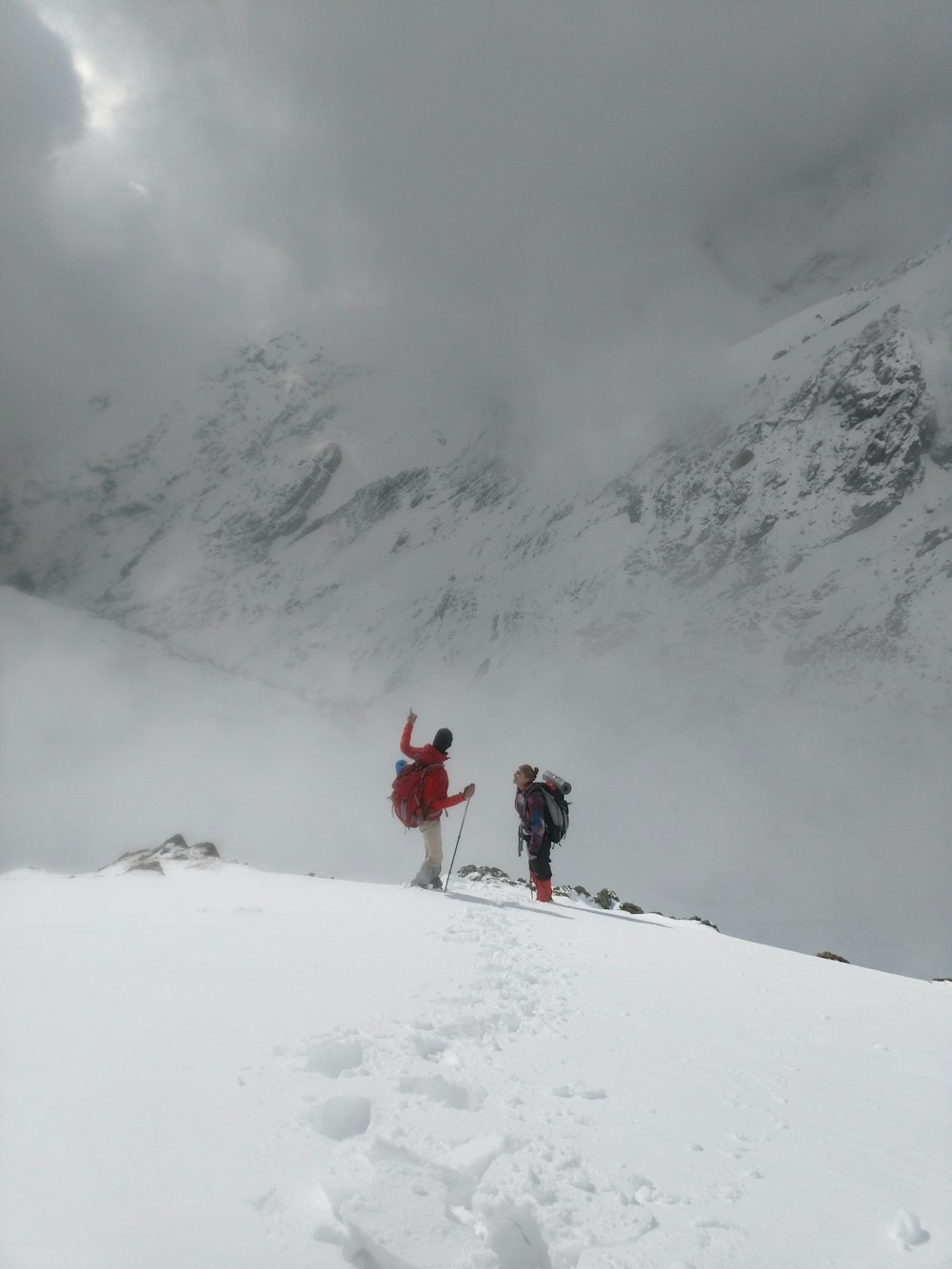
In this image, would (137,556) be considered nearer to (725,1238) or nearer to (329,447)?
(329,447)

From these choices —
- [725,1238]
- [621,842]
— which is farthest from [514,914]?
[621,842]

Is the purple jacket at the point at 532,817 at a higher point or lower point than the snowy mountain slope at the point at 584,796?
lower

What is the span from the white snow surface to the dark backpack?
462 centimetres

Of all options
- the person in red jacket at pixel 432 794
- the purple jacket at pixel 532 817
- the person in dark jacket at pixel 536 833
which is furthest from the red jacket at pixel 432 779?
the purple jacket at pixel 532 817

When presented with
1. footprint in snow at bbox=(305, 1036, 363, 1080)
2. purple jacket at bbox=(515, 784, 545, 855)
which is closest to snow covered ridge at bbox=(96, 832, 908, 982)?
purple jacket at bbox=(515, 784, 545, 855)

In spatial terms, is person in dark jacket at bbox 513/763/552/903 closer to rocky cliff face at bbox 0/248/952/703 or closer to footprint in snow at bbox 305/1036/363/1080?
footprint in snow at bbox 305/1036/363/1080

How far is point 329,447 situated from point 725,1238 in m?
155

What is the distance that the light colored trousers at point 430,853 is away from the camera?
8.03 metres

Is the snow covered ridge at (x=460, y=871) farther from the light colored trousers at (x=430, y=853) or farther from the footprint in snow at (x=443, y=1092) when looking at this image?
the footprint in snow at (x=443, y=1092)

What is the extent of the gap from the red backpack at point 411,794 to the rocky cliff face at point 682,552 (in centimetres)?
4108

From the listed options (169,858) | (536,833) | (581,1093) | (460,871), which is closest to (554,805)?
(536,833)

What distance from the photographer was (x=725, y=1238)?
1712 millimetres

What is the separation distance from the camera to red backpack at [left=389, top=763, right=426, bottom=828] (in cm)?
811

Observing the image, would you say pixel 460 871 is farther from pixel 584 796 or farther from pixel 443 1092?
pixel 584 796
